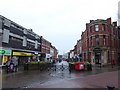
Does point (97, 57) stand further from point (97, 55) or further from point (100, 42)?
point (100, 42)

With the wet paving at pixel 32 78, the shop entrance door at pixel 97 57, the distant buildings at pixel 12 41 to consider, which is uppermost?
the distant buildings at pixel 12 41

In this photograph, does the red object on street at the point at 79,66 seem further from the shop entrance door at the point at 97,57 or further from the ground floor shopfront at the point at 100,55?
the shop entrance door at the point at 97,57

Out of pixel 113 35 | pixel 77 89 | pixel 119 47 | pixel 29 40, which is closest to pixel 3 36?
pixel 29 40

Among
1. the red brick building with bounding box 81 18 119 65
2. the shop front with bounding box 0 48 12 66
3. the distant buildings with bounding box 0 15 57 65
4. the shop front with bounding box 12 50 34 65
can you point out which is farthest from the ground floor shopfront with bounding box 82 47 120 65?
the shop front with bounding box 0 48 12 66

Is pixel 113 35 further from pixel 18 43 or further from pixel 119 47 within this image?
pixel 18 43

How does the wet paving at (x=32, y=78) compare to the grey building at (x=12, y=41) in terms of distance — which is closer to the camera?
the wet paving at (x=32, y=78)

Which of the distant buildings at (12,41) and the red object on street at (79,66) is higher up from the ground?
the distant buildings at (12,41)

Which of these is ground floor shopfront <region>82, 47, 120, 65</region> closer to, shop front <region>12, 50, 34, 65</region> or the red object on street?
shop front <region>12, 50, 34, 65</region>

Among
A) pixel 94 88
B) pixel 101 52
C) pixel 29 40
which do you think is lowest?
pixel 94 88

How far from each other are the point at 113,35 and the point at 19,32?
80.1 ft

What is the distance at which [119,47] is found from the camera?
49.5 m

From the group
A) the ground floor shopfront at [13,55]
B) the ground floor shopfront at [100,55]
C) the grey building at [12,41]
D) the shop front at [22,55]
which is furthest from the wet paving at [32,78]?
the ground floor shopfront at [100,55]

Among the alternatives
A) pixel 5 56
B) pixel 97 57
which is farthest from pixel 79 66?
pixel 97 57

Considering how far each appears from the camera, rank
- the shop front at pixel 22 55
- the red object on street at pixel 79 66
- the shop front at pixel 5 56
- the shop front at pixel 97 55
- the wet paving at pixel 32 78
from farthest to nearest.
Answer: the shop front at pixel 97 55 < the shop front at pixel 22 55 < the shop front at pixel 5 56 < the red object on street at pixel 79 66 < the wet paving at pixel 32 78
